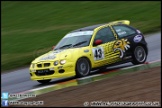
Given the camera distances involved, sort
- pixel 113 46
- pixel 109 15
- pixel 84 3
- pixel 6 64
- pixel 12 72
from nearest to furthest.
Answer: pixel 113 46
pixel 12 72
pixel 6 64
pixel 109 15
pixel 84 3

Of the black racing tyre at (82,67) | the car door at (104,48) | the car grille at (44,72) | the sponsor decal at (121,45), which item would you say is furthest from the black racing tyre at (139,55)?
the car grille at (44,72)

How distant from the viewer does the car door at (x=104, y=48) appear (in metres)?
13.7

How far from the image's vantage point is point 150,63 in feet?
48.2

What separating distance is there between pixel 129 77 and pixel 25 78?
4.62 m

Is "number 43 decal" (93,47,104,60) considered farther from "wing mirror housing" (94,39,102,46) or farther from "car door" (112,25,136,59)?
"car door" (112,25,136,59)

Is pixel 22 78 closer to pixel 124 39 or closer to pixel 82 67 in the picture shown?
pixel 82 67

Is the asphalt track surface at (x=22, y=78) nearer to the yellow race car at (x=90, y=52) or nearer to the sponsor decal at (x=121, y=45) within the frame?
the yellow race car at (x=90, y=52)

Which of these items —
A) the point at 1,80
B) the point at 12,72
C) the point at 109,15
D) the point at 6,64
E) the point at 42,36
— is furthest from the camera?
the point at 109,15

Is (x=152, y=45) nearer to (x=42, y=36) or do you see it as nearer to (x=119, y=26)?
(x=119, y=26)

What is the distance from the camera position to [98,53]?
45.0 feet

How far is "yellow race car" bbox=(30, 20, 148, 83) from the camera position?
1297 cm

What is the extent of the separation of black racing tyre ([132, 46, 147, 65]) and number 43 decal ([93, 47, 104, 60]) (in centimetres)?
144

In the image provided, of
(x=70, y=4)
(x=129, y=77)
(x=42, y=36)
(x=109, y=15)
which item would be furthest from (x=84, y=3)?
(x=129, y=77)

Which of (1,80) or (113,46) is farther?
(1,80)
